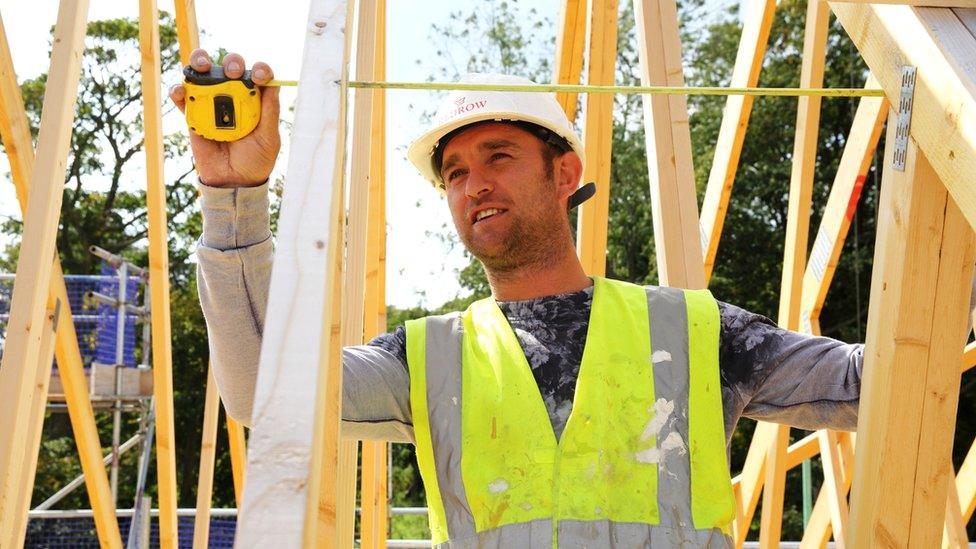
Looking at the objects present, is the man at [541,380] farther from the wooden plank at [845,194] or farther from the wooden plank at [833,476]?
the wooden plank at [833,476]

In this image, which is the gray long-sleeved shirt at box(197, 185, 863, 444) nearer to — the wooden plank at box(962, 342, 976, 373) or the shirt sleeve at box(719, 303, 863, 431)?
the shirt sleeve at box(719, 303, 863, 431)

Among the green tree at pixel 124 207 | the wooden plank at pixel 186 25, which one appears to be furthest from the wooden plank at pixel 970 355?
the green tree at pixel 124 207

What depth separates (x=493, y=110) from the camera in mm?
2578

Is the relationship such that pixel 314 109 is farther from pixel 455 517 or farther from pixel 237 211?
pixel 455 517

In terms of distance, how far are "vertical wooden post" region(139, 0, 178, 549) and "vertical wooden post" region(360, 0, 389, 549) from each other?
78 centimetres

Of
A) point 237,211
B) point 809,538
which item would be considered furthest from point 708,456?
point 809,538

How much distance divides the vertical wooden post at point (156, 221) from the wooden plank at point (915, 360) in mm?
2805

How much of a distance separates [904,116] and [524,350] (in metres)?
0.91

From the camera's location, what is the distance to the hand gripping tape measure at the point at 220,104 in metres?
1.92

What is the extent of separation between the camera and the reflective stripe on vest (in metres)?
2.11

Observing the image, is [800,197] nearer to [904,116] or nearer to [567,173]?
[567,173]

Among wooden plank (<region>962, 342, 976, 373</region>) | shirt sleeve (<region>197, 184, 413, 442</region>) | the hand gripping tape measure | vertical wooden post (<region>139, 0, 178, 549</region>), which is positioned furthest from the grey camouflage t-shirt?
wooden plank (<region>962, 342, 976, 373</region>)

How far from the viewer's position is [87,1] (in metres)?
2.99

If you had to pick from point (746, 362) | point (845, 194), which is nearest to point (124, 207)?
point (845, 194)
